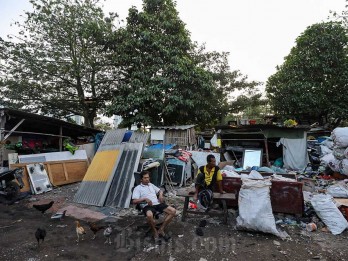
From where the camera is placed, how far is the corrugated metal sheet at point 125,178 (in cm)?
665

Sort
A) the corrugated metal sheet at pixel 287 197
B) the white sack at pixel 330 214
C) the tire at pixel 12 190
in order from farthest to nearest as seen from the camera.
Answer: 1. the tire at pixel 12 190
2. the corrugated metal sheet at pixel 287 197
3. the white sack at pixel 330 214

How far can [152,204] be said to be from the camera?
4.70 m

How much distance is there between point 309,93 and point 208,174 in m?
14.2

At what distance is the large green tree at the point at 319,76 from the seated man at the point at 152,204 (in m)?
15.2

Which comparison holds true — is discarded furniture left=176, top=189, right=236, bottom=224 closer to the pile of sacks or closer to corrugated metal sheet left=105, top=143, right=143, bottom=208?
corrugated metal sheet left=105, top=143, right=143, bottom=208

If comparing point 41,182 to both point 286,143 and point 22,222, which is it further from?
point 286,143

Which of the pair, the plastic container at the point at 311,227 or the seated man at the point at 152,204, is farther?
the plastic container at the point at 311,227

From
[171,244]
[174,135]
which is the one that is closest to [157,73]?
[174,135]

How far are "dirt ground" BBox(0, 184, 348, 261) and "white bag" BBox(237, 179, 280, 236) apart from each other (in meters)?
0.19

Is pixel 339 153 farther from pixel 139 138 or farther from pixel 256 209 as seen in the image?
pixel 139 138

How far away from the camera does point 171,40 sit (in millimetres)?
14656

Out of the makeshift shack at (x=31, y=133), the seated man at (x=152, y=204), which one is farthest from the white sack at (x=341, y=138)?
the makeshift shack at (x=31, y=133)

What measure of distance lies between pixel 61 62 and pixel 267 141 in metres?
13.2

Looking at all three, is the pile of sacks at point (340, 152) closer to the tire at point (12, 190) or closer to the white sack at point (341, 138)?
the white sack at point (341, 138)
